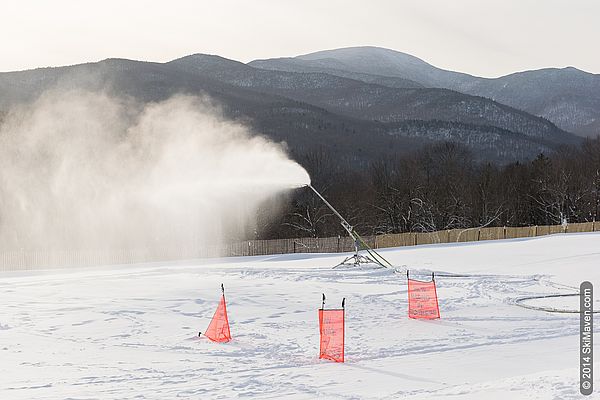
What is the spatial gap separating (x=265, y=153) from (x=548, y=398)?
28.5 metres

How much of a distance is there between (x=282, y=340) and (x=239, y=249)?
43666mm

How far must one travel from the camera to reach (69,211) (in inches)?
2484

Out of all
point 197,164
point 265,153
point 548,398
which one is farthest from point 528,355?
point 197,164

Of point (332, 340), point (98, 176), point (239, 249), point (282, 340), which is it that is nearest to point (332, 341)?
point (332, 340)

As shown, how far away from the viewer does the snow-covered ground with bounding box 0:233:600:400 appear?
35.6ft

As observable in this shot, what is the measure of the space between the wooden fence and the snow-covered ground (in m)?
23.9

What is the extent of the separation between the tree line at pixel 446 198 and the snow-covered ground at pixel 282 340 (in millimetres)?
50666

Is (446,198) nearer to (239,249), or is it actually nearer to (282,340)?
(239,249)

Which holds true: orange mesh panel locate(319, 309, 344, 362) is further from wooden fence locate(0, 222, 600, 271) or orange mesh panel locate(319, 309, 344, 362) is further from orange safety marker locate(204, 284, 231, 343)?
wooden fence locate(0, 222, 600, 271)

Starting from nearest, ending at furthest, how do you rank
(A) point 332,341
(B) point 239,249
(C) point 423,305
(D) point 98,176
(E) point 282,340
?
1. (A) point 332,341
2. (E) point 282,340
3. (C) point 423,305
4. (B) point 239,249
5. (D) point 98,176

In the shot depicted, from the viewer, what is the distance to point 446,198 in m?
88.8

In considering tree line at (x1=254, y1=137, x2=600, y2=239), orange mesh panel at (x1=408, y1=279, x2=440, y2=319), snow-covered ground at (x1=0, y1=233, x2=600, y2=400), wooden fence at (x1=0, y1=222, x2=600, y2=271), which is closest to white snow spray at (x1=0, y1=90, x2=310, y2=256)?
wooden fence at (x1=0, y1=222, x2=600, y2=271)

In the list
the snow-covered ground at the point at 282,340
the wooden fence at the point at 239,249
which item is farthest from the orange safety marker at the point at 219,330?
the wooden fence at the point at 239,249

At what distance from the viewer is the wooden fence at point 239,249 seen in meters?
51.1
